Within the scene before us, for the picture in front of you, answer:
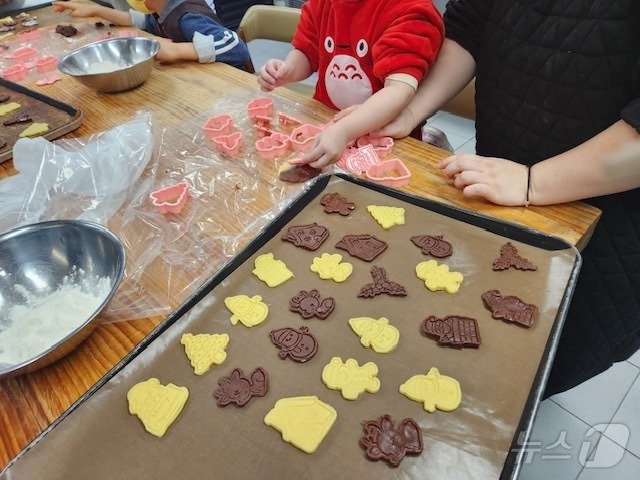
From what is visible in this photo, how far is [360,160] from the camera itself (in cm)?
90

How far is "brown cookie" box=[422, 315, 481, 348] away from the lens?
56 cm

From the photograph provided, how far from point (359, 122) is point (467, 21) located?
0.33 m

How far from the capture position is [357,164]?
90 centimetres

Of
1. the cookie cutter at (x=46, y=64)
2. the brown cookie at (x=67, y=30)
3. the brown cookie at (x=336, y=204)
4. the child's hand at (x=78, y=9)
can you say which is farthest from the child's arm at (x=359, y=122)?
the child's hand at (x=78, y=9)

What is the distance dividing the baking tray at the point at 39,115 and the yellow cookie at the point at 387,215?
0.85 metres

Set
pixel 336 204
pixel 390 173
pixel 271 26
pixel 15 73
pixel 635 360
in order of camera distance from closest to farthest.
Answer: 1. pixel 336 204
2. pixel 390 173
3. pixel 635 360
4. pixel 15 73
5. pixel 271 26

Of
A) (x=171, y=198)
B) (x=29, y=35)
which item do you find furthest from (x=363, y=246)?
(x=29, y=35)

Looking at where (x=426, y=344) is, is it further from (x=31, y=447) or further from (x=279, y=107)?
(x=279, y=107)

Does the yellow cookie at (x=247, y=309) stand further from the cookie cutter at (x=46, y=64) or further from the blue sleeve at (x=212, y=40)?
the cookie cutter at (x=46, y=64)

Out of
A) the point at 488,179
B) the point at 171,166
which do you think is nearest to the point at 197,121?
the point at 171,166

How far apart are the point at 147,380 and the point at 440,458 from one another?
0.37m

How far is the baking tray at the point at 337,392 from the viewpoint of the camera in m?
0.48

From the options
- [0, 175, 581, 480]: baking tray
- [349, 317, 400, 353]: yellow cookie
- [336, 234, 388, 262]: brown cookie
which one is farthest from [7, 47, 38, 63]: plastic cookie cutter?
[349, 317, 400, 353]: yellow cookie

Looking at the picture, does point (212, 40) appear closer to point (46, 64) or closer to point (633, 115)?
point (46, 64)
